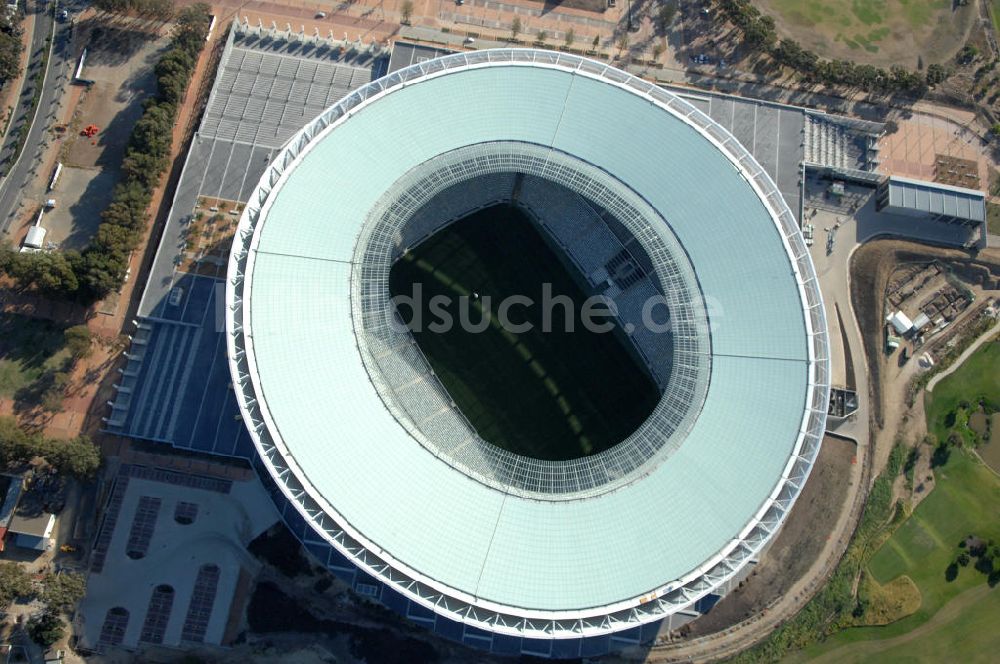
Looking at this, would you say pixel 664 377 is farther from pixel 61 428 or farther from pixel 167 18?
pixel 167 18

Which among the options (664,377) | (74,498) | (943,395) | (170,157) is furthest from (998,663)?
(170,157)

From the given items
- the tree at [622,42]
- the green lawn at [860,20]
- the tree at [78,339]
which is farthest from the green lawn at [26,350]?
the green lawn at [860,20]

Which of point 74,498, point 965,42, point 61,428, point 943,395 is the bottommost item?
point 74,498

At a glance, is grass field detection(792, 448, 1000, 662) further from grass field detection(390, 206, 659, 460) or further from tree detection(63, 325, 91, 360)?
tree detection(63, 325, 91, 360)

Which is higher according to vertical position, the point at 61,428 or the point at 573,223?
the point at 573,223

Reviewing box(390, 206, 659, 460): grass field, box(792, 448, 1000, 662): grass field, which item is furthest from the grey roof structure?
box(390, 206, 659, 460): grass field
